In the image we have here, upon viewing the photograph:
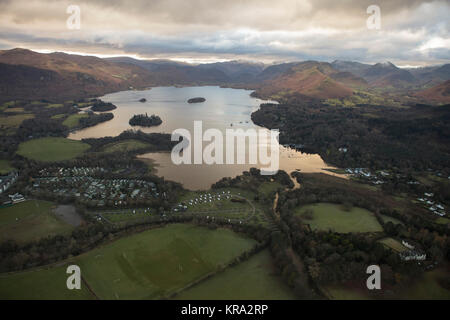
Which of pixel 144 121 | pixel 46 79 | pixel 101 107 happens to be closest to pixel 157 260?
pixel 144 121

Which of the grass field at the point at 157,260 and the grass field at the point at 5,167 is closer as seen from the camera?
the grass field at the point at 157,260

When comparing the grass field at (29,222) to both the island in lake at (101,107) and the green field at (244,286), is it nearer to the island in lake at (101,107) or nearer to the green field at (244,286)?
the green field at (244,286)

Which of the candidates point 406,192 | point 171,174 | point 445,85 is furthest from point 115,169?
point 445,85

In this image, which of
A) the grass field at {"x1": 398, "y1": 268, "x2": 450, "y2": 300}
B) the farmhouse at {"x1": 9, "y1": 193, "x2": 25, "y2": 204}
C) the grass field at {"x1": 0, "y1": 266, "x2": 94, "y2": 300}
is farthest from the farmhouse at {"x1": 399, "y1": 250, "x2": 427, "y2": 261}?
the farmhouse at {"x1": 9, "y1": 193, "x2": 25, "y2": 204}

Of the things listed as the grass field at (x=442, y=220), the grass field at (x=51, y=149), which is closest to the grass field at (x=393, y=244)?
the grass field at (x=442, y=220)

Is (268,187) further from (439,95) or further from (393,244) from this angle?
(439,95)

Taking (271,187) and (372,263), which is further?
(271,187)

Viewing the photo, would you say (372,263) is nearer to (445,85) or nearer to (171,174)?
(171,174)
